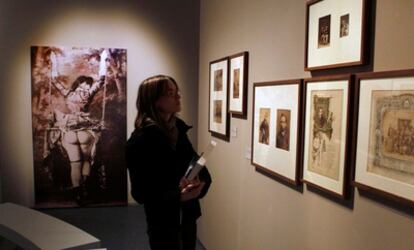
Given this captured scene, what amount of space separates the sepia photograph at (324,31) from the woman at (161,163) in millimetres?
721

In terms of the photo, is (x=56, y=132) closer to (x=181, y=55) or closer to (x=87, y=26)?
(x=87, y=26)

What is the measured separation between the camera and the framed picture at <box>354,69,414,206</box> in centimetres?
116

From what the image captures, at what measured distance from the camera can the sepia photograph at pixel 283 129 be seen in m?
1.92

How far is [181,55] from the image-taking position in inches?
178

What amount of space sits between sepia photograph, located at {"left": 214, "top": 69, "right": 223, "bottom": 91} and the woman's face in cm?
118

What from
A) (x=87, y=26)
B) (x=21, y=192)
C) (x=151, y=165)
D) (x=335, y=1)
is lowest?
(x=21, y=192)

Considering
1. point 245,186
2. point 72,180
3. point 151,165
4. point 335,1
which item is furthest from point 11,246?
point 335,1

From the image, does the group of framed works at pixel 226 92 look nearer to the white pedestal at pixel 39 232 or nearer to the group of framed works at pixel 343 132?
the group of framed works at pixel 343 132

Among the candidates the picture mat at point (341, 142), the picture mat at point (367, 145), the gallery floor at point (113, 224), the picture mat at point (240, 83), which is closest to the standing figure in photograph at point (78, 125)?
the gallery floor at point (113, 224)

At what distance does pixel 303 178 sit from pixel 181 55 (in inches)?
120

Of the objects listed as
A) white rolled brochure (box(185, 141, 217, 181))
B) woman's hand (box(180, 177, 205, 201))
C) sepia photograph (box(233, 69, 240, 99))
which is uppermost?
sepia photograph (box(233, 69, 240, 99))

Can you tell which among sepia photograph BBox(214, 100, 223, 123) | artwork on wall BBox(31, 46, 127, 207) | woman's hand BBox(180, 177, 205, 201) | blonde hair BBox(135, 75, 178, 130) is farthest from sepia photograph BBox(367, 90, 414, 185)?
artwork on wall BBox(31, 46, 127, 207)

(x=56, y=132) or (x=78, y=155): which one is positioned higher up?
(x=56, y=132)

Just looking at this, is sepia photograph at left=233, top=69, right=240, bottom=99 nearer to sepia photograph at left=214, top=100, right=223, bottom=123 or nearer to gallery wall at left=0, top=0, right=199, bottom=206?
sepia photograph at left=214, top=100, right=223, bottom=123
